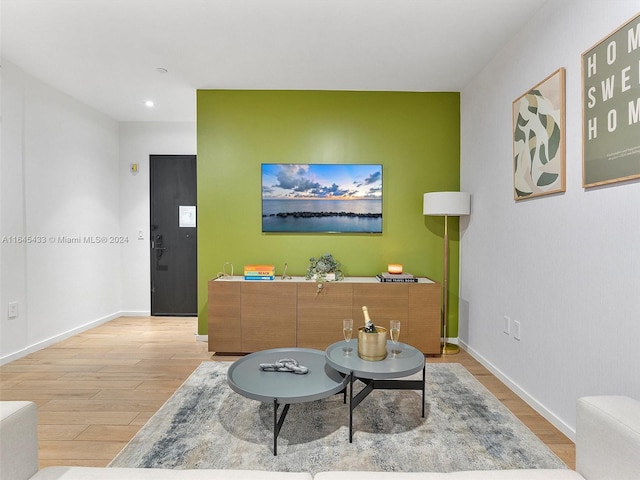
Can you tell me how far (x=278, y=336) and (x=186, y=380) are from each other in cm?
90

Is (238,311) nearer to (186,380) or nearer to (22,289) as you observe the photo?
(186,380)

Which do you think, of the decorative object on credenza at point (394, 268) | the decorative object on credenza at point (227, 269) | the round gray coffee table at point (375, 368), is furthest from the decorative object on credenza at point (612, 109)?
the decorative object on credenza at point (227, 269)

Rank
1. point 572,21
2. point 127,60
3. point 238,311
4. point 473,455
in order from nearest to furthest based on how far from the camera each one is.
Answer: point 473,455, point 572,21, point 127,60, point 238,311

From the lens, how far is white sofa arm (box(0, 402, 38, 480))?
A: 1062 mm

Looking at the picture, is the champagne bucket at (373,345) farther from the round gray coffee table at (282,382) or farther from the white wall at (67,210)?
the white wall at (67,210)

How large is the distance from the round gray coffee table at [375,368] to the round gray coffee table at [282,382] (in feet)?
0.26

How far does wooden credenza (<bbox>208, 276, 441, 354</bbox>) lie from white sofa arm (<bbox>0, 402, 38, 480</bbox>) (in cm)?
218

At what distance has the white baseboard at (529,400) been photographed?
2.05 m

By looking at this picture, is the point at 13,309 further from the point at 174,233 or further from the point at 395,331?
the point at 395,331

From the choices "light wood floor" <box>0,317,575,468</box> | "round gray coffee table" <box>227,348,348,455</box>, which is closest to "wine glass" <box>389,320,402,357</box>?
"round gray coffee table" <box>227,348,348,455</box>

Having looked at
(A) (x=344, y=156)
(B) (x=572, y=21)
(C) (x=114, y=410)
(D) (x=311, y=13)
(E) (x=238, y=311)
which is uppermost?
(D) (x=311, y=13)

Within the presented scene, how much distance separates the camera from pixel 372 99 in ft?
12.4

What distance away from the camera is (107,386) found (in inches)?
108

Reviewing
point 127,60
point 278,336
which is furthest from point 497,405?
point 127,60
